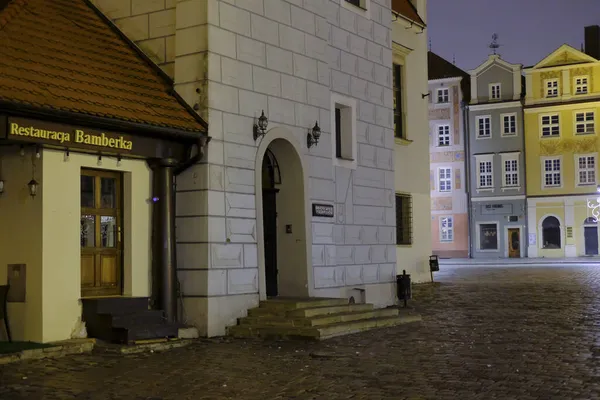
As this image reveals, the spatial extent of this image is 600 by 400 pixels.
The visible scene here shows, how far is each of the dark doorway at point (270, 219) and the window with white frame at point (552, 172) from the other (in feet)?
144

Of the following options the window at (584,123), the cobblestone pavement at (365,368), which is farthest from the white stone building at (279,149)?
the window at (584,123)

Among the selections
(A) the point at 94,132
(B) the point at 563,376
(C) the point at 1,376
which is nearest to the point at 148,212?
(A) the point at 94,132

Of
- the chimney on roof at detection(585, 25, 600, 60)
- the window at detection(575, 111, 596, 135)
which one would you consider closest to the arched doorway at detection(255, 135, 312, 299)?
the window at detection(575, 111, 596, 135)

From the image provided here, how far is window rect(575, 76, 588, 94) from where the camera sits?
185 feet

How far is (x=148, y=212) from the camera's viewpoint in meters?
14.4

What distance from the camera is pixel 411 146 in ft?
94.7

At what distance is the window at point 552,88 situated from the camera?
57281 mm

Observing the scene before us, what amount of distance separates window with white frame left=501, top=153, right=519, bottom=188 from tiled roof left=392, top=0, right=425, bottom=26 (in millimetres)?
31301

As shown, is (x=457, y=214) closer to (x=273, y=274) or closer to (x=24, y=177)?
(x=273, y=274)

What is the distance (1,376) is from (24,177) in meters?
3.52

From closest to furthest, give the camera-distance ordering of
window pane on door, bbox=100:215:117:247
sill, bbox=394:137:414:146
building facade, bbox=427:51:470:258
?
1. window pane on door, bbox=100:215:117:247
2. sill, bbox=394:137:414:146
3. building facade, bbox=427:51:470:258

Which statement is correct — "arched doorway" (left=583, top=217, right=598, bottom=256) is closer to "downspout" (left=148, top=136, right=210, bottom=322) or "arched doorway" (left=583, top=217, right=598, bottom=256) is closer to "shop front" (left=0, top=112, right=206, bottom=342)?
"downspout" (left=148, top=136, right=210, bottom=322)

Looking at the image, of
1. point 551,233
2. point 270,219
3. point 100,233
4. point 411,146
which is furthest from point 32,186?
point 551,233

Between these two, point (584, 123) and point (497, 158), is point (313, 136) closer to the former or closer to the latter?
point (584, 123)
